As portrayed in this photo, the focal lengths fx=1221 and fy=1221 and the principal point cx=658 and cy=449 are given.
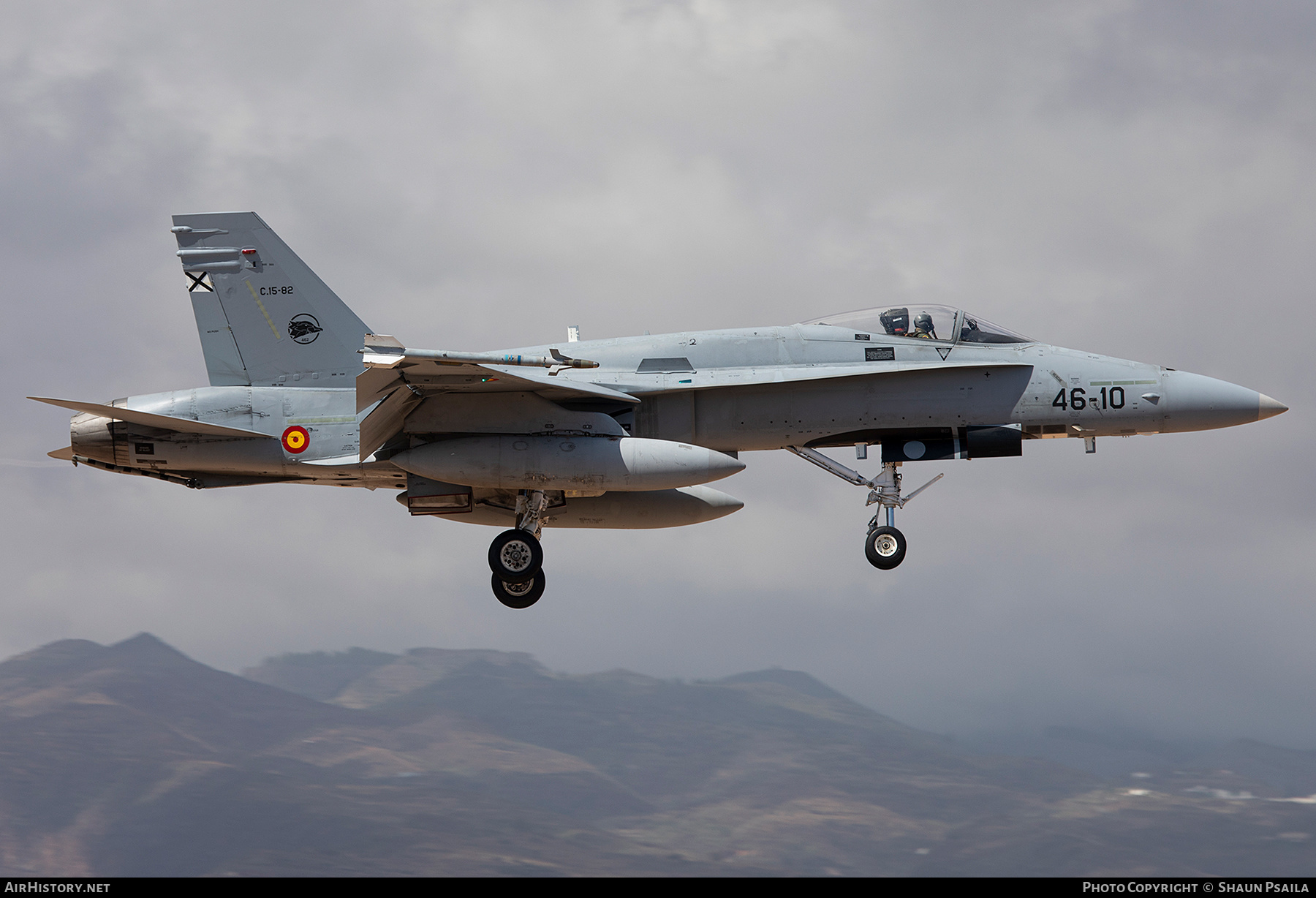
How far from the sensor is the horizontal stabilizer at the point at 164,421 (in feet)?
55.8

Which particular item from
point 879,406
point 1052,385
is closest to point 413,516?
point 879,406

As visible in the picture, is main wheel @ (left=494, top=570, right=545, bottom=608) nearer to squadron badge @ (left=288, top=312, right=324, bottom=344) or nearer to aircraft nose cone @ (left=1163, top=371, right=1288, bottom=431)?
squadron badge @ (left=288, top=312, right=324, bottom=344)

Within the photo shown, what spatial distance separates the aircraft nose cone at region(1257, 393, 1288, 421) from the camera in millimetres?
17656

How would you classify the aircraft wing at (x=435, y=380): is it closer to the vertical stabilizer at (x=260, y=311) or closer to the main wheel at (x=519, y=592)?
the vertical stabilizer at (x=260, y=311)

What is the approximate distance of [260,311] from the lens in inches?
744

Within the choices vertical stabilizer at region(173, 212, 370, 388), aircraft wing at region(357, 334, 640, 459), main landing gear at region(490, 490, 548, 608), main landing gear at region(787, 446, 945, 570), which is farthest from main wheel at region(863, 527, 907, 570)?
vertical stabilizer at region(173, 212, 370, 388)

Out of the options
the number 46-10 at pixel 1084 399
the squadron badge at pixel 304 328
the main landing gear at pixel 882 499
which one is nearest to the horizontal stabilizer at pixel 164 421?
the squadron badge at pixel 304 328

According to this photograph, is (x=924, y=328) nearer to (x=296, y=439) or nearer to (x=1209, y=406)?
(x=1209, y=406)

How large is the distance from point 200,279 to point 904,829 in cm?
13221

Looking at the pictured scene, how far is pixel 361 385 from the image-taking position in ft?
52.4

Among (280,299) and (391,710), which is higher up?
(280,299)

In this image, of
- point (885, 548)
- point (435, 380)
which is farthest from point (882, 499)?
point (435, 380)

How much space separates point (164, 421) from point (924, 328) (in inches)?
438

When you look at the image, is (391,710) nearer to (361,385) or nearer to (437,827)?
(437,827)
